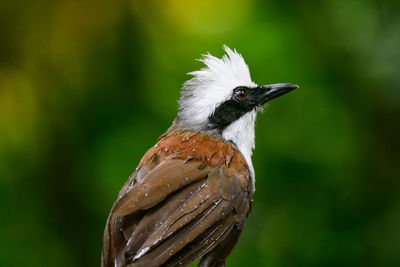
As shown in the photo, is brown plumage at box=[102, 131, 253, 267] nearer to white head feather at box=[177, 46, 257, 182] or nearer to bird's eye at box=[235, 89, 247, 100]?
white head feather at box=[177, 46, 257, 182]

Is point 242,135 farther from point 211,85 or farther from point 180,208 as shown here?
point 180,208

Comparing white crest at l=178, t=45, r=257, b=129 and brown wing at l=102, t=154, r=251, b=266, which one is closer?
brown wing at l=102, t=154, r=251, b=266

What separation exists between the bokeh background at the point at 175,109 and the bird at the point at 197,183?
990 millimetres

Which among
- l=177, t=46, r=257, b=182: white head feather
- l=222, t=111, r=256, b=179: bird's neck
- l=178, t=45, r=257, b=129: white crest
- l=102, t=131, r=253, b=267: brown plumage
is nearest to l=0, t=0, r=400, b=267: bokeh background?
l=222, t=111, r=256, b=179: bird's neck

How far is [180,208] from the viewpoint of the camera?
454cm

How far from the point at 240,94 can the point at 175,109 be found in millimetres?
1252

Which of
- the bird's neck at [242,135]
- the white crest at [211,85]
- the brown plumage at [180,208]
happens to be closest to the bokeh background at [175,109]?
the bird's neck at [242,135]

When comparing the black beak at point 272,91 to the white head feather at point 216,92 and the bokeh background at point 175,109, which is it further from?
the bokeh background at point 175,109

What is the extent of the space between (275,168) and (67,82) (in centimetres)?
248

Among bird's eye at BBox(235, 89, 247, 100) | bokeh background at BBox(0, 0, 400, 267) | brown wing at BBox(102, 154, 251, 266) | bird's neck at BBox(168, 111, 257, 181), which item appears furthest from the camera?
bokeh background at BBox(0, 0, 400, 267)

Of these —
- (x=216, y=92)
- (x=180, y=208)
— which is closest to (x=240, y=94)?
(x=216, y=92)

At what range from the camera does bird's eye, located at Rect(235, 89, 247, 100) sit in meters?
5.64

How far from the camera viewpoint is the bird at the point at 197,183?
4.39 metres

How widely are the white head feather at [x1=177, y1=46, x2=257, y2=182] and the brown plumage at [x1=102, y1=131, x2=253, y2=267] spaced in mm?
397
